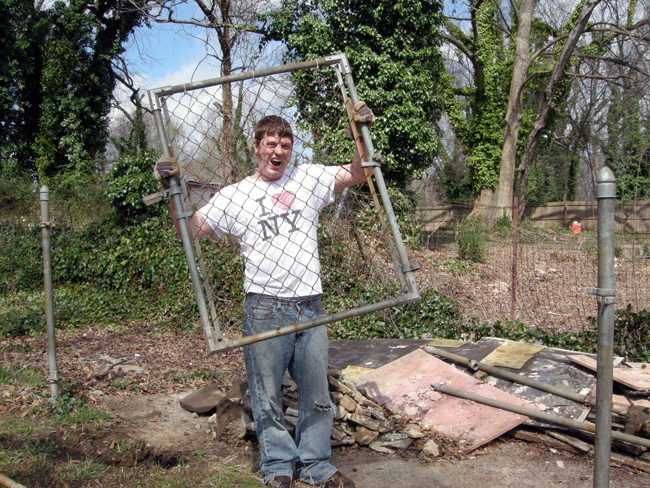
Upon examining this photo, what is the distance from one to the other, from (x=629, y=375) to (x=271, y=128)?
119 inches

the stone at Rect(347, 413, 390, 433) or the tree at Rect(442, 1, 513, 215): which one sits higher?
the tree at Rect(442, 1, 513, 215)

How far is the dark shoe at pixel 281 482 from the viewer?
103 inches

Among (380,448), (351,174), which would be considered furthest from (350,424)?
(351,174)

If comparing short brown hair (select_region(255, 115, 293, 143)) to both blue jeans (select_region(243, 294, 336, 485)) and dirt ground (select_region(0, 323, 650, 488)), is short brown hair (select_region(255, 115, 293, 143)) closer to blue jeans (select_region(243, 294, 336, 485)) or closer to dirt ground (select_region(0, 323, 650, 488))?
blue jeans (select_region(243, 294, 336, 485))

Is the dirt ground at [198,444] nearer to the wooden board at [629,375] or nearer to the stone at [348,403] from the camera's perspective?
the stone at [348,403]

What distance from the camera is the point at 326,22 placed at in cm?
1301

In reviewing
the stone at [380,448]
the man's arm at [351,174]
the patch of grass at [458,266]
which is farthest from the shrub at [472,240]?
the man's arm at [351,174]

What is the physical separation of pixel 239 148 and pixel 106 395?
2527 millimetres

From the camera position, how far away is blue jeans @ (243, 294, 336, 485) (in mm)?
2648

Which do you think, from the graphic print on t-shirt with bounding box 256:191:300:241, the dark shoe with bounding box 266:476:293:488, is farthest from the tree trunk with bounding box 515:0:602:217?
the dark shoe with bounding box 266:476:293:488

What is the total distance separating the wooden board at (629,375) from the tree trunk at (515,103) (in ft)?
55.1

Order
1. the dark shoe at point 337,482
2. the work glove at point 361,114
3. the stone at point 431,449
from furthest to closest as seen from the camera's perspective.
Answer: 1. the stone at point 431,449
2. the dark shoe at point 337,482
3. the work glove at point 361,114

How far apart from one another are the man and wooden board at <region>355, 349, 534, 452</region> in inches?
44.0

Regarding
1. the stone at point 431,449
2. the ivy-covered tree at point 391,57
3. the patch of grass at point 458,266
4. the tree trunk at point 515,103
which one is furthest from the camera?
the tree trunk at point 515,103
